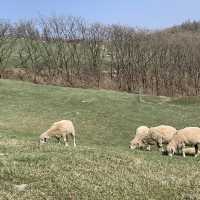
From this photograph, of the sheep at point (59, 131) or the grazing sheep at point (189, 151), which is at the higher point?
the sheep at point (59, 131)

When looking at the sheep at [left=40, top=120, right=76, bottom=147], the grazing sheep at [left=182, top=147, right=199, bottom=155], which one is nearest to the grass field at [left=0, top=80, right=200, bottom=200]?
the grazing sheep at [left=182, top=147, right=199, bottom=155]

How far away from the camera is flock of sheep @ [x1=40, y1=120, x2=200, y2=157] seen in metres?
18.0

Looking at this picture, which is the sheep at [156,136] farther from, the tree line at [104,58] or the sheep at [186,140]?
the tree line at [104,58]

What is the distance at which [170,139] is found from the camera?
66.7ft

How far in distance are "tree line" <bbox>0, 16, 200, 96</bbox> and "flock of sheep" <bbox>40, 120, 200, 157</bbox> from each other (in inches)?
1375

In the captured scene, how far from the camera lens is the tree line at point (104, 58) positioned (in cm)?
5884

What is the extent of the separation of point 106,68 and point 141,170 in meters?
50.2

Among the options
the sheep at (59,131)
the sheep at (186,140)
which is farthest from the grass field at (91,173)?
the sheep at (59,131)

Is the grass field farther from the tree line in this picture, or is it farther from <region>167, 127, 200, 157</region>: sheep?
the tree line

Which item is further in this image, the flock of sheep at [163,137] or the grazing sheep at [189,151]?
the grazing sheep at [189,151]

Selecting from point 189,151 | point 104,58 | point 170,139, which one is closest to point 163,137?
point 170,139

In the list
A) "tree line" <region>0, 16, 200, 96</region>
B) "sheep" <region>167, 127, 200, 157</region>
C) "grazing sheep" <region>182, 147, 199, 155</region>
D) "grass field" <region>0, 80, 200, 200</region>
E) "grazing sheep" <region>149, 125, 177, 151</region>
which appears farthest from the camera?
"tree line" <region>0, 16, 200, 96</region>

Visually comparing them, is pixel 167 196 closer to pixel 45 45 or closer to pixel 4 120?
pixel 4 120

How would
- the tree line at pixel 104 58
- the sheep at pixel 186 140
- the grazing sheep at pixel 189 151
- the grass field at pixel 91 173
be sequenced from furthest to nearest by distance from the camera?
the tree line at pixel 104 58 → the grazing sheep at pixel 189 151 → the sheep at pixel 186 140 → the grass field at pixel 91 173
